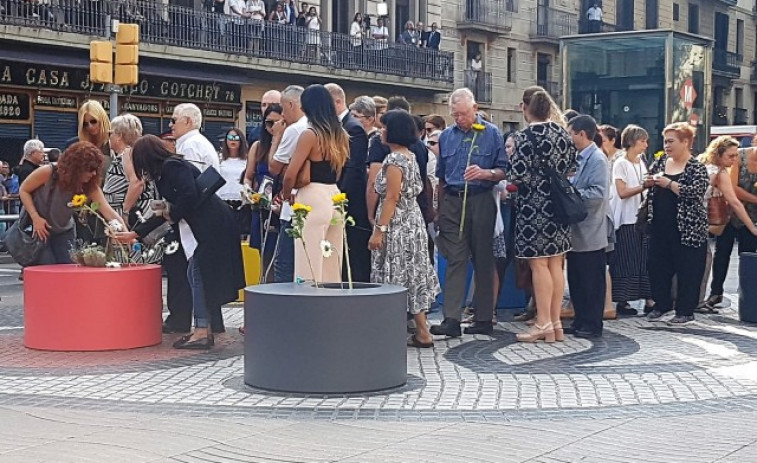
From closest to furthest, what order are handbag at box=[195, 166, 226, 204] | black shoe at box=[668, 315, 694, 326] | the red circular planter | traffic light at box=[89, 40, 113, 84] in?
the red circular planter < handbag at box=[195, 166, 226, 204] < black shoe at box=[668, 315, 694, 326] < traffic light at box=[89, 40, 113, 84]

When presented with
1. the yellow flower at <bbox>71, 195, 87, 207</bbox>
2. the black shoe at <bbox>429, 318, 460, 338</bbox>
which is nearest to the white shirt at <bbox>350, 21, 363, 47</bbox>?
the black shoe at <bbox>429, 318, 460, 338</bbox>

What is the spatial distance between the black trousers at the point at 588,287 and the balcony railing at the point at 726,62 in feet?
166

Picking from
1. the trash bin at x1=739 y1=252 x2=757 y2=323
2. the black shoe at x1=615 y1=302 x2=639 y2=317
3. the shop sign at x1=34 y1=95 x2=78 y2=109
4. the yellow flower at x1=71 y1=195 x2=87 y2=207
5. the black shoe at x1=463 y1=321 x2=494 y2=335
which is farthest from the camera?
the shop sign at x1=34 y1=95 x2=78 y2=109

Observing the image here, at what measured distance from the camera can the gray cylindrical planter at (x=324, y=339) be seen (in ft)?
25.1

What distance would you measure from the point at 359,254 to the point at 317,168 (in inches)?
46.2

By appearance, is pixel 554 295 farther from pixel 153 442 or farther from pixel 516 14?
pixel 516 14

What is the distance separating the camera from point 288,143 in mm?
9852

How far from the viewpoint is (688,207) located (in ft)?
36.6

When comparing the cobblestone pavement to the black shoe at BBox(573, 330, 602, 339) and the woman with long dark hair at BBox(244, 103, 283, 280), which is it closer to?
the black shoe at BBox(573, 330, 602, 339)

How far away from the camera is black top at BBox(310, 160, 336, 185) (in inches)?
368

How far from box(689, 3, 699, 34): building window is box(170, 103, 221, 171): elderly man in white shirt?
52.2 m

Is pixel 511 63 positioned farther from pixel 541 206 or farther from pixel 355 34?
pixel 541 206

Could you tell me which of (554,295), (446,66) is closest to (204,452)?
(554,295)

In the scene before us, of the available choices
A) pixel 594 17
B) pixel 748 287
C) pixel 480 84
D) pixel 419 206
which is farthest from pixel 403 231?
pixel 594 17
